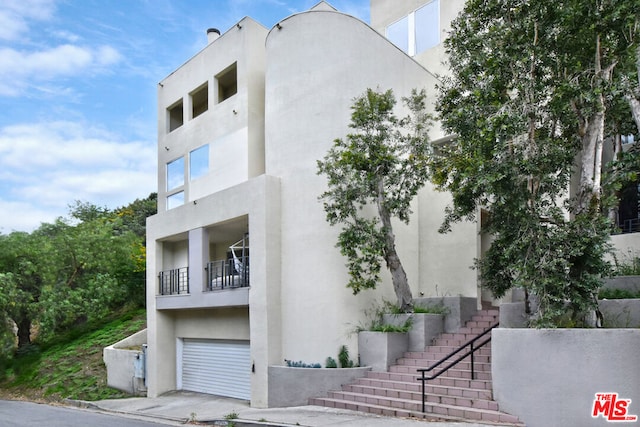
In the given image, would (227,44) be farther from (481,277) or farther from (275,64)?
(481,277)

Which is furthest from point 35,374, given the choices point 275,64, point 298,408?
point 275,64

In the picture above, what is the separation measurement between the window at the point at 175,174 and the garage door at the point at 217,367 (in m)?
6.04

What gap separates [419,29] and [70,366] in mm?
19081

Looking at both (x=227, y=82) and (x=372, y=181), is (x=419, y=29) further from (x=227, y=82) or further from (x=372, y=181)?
(x=372, y=181)

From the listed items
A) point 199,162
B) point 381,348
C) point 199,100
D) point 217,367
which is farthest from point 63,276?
point 381,348

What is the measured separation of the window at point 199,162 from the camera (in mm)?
19547

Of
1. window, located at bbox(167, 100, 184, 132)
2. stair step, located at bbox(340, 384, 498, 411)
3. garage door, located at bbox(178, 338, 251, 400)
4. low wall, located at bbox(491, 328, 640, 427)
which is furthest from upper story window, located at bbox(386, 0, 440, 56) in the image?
low wall, located at bbox(491, 328, 640, 427)

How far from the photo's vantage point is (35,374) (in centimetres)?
2233

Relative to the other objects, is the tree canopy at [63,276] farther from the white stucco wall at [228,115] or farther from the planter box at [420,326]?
the planter box at [420,326]

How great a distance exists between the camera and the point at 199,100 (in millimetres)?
21797

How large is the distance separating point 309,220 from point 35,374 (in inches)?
605

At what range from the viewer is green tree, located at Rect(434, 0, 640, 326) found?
9375 millimetres

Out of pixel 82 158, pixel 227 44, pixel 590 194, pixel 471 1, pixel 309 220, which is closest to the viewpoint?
pixel 590 194

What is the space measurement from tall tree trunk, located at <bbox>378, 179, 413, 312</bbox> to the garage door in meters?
5.13
